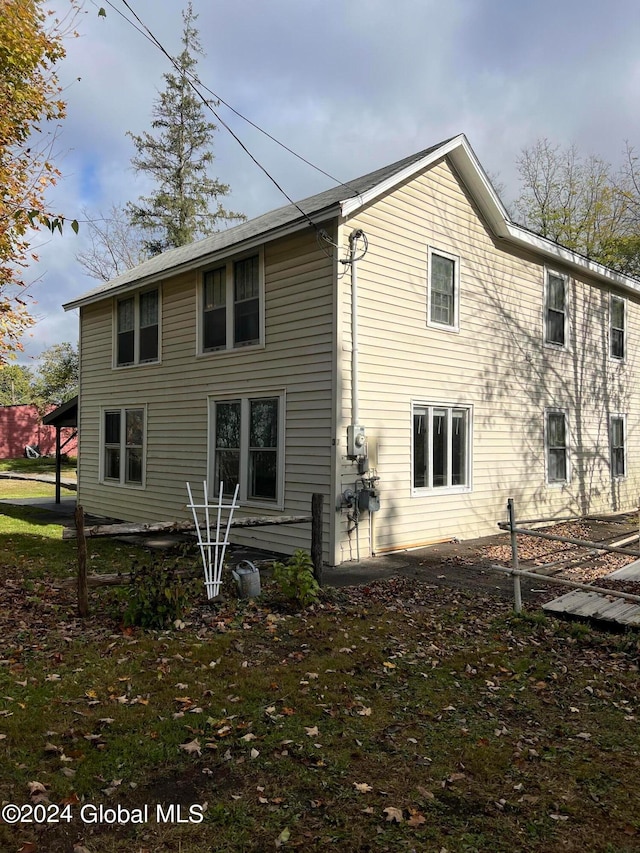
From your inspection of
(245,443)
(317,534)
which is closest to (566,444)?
(245,443)

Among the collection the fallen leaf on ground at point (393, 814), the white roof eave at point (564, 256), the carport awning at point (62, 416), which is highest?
the white roof eave at point (564, 256)

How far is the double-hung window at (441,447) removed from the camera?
35.0 feet

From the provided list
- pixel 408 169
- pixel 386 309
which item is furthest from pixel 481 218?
pixel 386 309

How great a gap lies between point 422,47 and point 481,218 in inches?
128

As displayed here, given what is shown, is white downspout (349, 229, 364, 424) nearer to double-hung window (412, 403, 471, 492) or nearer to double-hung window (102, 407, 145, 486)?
double-hung window (412, 403, 471, 492)

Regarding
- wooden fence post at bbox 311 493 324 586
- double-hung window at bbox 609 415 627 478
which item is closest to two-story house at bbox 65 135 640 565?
double-hung window at bbox 609 415 627 478

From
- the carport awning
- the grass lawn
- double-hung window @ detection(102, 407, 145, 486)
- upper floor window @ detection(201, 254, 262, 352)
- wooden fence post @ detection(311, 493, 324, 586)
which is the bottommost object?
the grass lawn

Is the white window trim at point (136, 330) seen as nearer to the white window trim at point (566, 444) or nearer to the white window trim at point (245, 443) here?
the white window trim at point (245, 443)

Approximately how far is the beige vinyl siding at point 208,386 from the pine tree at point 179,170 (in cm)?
1804

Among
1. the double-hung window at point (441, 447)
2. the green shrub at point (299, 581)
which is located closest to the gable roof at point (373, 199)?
the double-hung window at point (441, 447)

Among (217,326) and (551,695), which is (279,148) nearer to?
(217,326)

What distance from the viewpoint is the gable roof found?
9414 mm

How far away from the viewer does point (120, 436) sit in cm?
1434

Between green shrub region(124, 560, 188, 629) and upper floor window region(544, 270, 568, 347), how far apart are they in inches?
423
